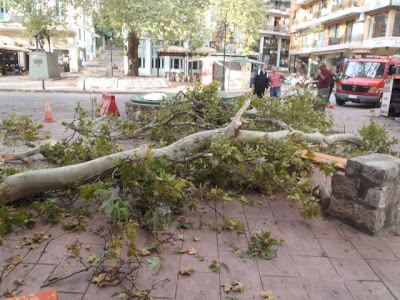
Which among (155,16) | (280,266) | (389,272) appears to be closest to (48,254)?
(280,266)

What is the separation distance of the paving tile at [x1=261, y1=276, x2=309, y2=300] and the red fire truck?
52.6 ft

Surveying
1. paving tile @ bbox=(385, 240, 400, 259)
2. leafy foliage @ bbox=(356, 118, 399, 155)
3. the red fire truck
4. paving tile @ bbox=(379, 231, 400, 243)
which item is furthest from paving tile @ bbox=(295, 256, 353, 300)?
the red fire truck

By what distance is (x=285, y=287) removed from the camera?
272cm

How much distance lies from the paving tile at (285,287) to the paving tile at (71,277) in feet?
4.34

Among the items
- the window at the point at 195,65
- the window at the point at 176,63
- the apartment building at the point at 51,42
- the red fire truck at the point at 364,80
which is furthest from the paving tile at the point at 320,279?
the window at the point at 176,63

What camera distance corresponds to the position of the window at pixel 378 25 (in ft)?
100

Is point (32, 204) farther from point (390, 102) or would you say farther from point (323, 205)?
point (390, 102)

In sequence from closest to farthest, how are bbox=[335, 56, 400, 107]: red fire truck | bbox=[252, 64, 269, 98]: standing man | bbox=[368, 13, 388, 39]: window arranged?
bbox=[252, 64, 269, 98]: standing man → bbox=[335, 56, 400, 107]: red fire truck → bbox=[368, 13, 388, 39]: window

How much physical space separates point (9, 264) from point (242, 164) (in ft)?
7.87

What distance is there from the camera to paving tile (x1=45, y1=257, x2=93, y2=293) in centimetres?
262

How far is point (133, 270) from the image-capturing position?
275 cm

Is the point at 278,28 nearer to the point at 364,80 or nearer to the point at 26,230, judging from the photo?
the point at 364,80

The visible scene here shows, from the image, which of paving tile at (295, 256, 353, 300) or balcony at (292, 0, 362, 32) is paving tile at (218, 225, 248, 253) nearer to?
paving tile at (295, 256, 353, 300)

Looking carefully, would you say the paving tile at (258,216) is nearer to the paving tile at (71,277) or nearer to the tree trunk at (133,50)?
the paving tile at (71,277)
